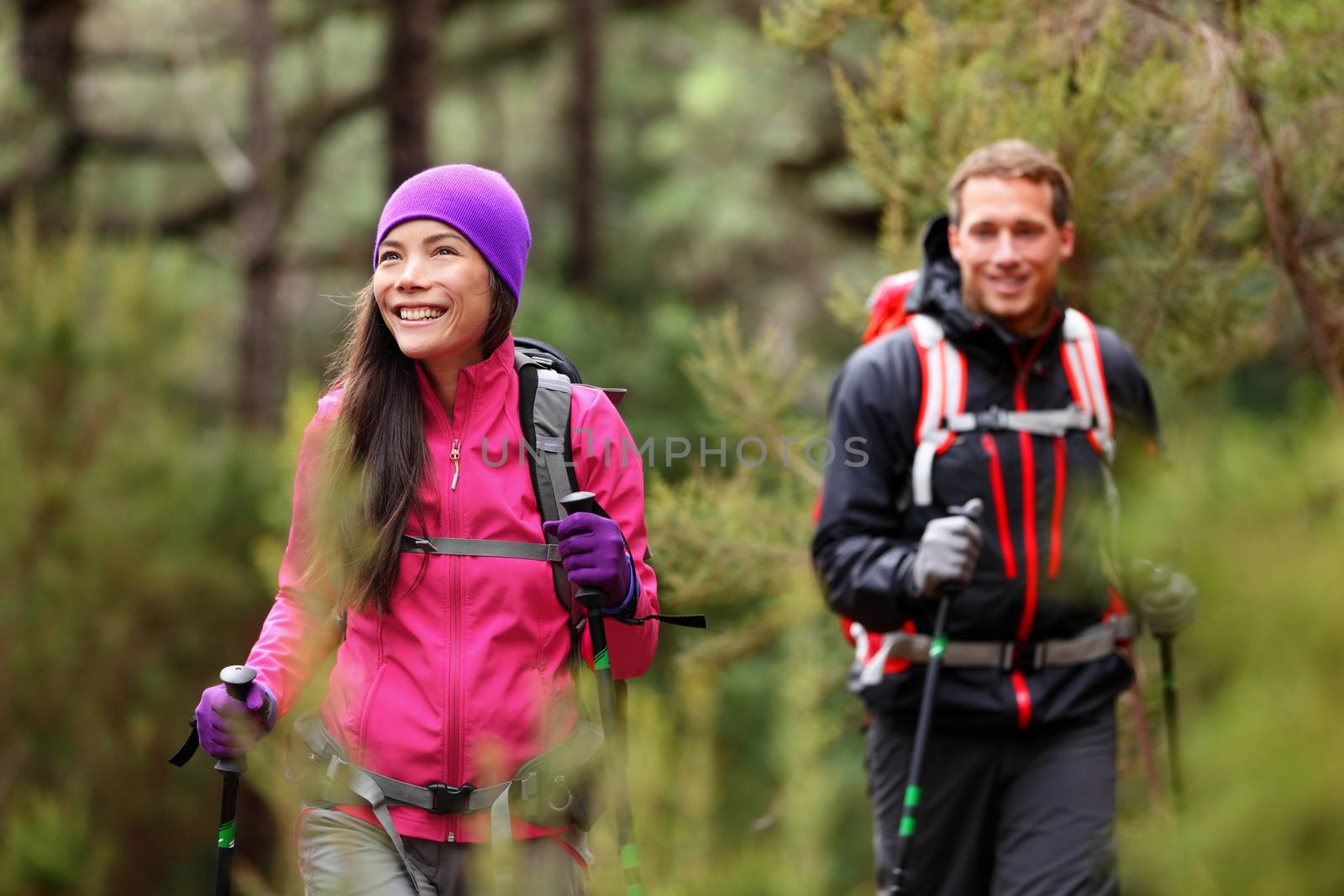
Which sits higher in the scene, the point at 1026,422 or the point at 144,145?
the point at 144,145

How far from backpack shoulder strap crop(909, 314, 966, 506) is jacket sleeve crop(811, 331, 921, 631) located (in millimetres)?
24

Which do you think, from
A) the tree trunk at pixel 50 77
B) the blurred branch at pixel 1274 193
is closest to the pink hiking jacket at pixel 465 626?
the blurred branch at pixel 1274 193

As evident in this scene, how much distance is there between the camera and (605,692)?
3.00 m

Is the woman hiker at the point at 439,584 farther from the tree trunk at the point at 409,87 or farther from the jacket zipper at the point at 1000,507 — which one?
the tree trunk at the point at 409,87

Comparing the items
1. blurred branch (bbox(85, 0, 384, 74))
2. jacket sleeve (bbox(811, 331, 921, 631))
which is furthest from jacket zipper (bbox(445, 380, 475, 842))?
blurred branch (bbox(85, 0, 384, 74))

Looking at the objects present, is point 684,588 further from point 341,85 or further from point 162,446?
point 341,85

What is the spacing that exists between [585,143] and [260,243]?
4.67 metres

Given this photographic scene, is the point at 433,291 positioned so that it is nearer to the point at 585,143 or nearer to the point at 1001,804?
the point at 1001,804

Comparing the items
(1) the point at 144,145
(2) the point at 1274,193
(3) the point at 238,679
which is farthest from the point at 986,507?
(1) the point at 144,145

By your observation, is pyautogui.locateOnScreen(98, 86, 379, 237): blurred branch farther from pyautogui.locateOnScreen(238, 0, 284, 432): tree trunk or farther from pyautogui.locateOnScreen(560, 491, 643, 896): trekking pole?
pyautogui.locateOnScreen(560, 491, 643, 896): trekking pole

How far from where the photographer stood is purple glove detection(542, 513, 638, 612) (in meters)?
2.95

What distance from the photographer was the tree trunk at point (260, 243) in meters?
15.9

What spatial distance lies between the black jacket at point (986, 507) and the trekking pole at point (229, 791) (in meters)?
1.43

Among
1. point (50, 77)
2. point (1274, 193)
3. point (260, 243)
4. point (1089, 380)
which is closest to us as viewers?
point (1089, 380)
